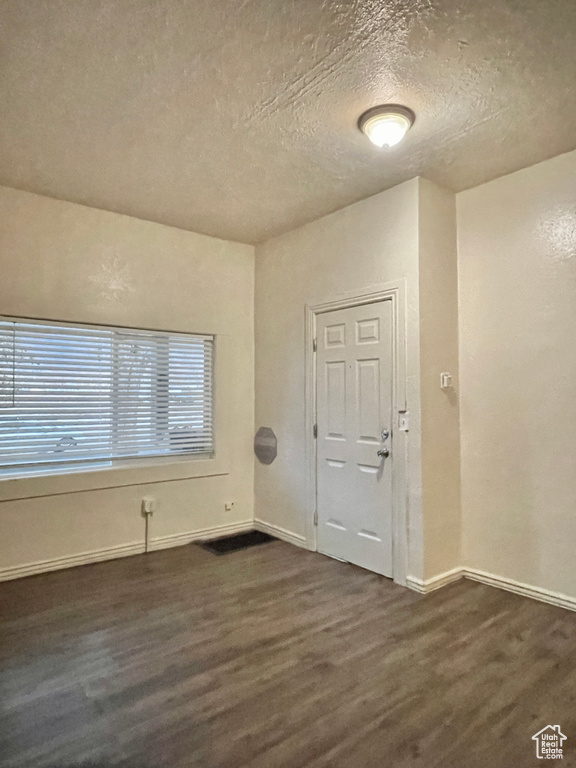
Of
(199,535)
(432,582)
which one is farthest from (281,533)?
(432,582)

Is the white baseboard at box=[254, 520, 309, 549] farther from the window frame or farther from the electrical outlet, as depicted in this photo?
the electrical outlet

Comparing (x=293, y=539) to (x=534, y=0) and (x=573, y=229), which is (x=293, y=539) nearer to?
(x=573, y=229)

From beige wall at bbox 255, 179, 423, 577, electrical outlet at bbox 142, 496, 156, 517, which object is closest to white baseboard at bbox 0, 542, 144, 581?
electrical outlet at bbox 142, 496, 156, 517

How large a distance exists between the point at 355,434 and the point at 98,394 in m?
2.09

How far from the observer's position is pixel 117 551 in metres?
3.78

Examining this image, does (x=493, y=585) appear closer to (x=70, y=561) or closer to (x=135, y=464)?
(x=135, y=464)

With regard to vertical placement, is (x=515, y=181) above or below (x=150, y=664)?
above

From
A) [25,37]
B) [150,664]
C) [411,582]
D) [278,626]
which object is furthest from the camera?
[411,582]

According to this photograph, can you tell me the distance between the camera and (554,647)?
2404 millimetres

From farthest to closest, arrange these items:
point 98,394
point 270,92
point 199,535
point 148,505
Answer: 1. point 199,535
2. point 148,505
3. point 98,394
4. point 270,92

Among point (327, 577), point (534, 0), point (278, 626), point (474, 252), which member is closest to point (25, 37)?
point (534, 0)

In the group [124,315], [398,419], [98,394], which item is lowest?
[398,419]

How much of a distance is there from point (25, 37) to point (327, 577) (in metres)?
3.49

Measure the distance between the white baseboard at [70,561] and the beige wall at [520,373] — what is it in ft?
8.77
